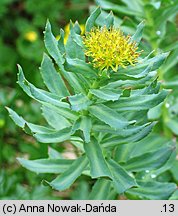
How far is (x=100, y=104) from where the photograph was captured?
1.69m

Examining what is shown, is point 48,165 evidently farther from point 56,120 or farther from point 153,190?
point 153,190

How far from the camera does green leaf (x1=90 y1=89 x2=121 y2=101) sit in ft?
5.21

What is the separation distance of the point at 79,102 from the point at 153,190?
478 mm

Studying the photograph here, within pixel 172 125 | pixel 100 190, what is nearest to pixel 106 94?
pixel 100 190

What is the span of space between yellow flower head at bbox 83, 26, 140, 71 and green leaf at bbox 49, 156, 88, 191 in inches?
13.8

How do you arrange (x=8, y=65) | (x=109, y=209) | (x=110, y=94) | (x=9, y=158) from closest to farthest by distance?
(x=110, y=94), (x=109, y=209), (x=9, y=158), (x=8, y=65)

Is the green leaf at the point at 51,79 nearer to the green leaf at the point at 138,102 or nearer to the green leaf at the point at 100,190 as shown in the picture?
the green leaf at the point at 138,102

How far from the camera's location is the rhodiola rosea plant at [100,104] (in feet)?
5.28

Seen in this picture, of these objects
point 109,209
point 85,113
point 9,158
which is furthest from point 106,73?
point 9,158

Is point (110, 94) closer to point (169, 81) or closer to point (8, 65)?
point (169, 81)

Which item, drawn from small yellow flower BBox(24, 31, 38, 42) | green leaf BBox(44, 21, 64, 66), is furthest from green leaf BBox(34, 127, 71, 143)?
small yellow flower BBox(24, 31, 38, 42)

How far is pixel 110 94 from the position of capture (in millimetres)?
1614

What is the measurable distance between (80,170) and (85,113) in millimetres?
192

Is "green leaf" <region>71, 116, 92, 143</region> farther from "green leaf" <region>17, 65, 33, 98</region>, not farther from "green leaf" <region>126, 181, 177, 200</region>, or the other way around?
"green leaf" <region>126, 181, 177, 200</region>
